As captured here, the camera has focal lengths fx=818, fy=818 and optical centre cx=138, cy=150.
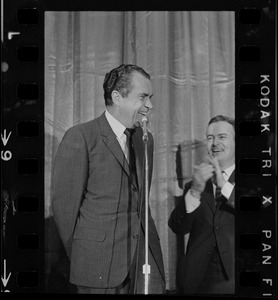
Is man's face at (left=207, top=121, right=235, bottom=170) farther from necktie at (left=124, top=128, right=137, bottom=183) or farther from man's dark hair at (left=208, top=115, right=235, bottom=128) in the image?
necktie at (left=124, top=128, right=137, bottom=183)

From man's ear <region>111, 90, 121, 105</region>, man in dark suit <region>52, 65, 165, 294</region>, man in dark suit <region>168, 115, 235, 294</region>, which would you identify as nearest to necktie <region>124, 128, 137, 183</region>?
man in dark suit <region>52, 65, 165, 294</region>

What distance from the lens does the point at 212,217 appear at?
3793 millimetres

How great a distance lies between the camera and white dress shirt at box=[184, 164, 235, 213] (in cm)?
378

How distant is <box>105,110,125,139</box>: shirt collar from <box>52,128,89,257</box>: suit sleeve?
0.49 ft

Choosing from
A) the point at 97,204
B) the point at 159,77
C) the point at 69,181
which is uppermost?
the point at 159,77

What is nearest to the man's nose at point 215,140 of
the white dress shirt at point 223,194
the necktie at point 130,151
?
the white dress shirt at point 223,194

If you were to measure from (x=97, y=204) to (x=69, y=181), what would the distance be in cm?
17

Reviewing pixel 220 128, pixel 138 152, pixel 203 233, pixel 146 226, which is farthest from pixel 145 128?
pixel 203 233

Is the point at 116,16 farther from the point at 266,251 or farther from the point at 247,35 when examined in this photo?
the point at 266,251

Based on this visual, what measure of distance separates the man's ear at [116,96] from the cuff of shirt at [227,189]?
0.63 metres

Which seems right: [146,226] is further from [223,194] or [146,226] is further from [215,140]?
[215,140]

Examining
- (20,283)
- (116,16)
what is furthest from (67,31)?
(20,283)

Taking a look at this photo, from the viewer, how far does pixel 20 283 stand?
3.82 m

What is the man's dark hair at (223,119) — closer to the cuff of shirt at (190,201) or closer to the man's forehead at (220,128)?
the man's forehead at (220,128)
